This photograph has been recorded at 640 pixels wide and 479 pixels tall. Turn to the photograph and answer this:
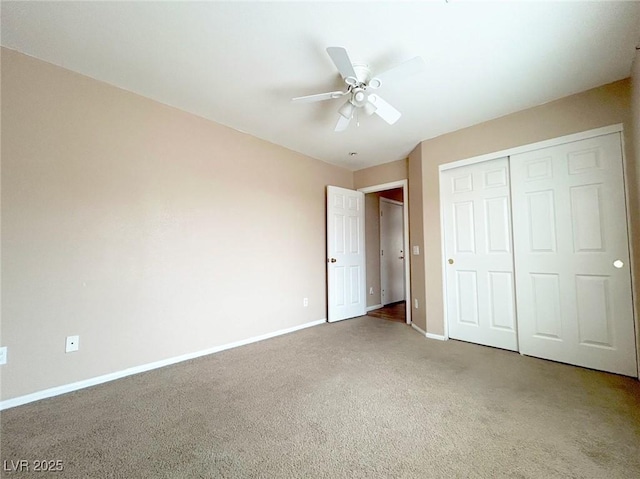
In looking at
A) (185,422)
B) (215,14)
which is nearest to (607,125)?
(215,14)

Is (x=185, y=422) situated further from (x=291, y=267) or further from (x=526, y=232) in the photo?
(x=526, y=232)

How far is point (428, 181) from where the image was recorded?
11.1ft

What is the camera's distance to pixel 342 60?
67.3 inches

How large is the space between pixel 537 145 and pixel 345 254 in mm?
2632

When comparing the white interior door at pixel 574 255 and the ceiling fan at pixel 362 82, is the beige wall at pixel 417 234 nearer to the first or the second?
the white interior door at pixel 574 255

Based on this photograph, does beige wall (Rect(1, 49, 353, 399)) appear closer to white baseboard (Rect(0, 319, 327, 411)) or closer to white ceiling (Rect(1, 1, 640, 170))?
white baseboard (Rect(0, 319, 327, 411))

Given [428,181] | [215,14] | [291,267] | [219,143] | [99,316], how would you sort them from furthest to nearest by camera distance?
[291,267] < [428,181] < [219,143] < [99,316] < [215,14]

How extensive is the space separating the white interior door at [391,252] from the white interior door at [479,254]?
201cm

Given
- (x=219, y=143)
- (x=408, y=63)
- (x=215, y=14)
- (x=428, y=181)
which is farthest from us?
(x=428, y=181)

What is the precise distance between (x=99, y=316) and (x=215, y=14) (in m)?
2.35

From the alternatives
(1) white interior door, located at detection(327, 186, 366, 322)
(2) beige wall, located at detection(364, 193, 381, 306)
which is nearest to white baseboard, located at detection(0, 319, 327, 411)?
(1) white interior door, located at detection(327, 186, 366, 322)

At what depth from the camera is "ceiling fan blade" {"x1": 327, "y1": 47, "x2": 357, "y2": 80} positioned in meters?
1.61

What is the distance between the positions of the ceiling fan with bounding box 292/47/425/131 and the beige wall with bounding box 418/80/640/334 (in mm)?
1341

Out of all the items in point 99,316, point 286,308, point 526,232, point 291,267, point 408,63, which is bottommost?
point 286,308
